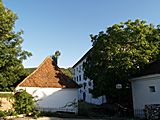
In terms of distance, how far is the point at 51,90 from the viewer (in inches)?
1355

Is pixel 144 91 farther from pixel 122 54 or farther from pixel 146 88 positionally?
pixel 122 54

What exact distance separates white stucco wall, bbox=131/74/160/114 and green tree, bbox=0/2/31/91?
14.5 metres

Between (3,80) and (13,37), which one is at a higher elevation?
(13,37)

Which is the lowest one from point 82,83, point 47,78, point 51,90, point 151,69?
point 51,90

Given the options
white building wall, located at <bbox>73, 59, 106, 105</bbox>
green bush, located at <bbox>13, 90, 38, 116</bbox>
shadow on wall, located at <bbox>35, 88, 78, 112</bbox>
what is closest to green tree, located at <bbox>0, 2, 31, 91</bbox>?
shadow on wall, located at <bbox>35, 88, 78, 112</bbox>

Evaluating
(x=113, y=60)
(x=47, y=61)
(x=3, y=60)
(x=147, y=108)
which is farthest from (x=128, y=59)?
(x=3, y=60)

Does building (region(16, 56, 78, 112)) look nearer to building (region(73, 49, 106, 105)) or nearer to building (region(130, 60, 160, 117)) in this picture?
building (region(130, 60, 160, 117))

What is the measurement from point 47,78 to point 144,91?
12696 mm

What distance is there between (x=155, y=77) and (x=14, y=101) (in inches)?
572

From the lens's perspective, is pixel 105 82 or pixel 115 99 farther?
pixel 115 99

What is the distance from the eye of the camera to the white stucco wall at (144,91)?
2825 centimetres

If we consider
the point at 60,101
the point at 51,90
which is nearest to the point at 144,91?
the point at 60,101

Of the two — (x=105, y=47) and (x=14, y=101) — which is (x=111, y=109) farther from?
(x=14, y=101)

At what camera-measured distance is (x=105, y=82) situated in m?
30.8
